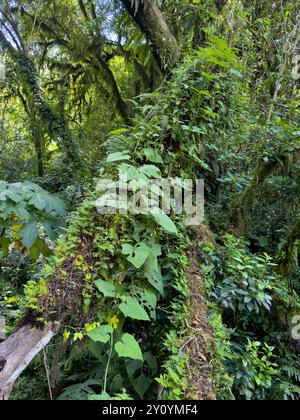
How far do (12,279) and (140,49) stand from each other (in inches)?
116

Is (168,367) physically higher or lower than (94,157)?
lower

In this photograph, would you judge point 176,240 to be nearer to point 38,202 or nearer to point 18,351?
point 38,202

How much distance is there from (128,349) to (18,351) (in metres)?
0.42

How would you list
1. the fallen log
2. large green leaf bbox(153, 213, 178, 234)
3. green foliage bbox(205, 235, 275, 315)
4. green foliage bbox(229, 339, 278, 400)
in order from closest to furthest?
the fallen log → large green leaf bbox(153, 213, 178, 234) → green foliage bbox(229, 339, 278, 400) → green foliage bbox(205, 235, 275, 315)

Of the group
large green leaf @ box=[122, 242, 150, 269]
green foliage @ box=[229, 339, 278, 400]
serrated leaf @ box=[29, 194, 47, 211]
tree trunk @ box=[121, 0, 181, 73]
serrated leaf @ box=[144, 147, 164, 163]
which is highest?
tree trunk @ box=[121, 0, 181, 73]

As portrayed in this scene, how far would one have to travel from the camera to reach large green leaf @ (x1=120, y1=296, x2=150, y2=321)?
122 centimetres

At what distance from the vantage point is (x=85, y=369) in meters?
2.04

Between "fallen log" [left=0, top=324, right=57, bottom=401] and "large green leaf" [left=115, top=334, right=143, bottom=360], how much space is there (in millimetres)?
274

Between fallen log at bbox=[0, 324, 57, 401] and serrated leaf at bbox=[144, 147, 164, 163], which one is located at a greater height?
serrated leaf at bbox=[144, 147, 164, 163]

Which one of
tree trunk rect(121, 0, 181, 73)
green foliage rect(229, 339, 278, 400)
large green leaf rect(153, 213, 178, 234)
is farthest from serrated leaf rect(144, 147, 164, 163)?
tree trunk rect(121, 0, 181, 73)

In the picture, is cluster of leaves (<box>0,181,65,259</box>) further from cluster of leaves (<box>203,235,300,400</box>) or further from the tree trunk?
the tree trunk

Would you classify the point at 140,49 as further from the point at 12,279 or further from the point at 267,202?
the point at 12,279

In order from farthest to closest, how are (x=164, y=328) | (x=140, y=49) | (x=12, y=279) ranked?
(x=140, y=49) → (x=12, y=279) → (x=164, y=328)
